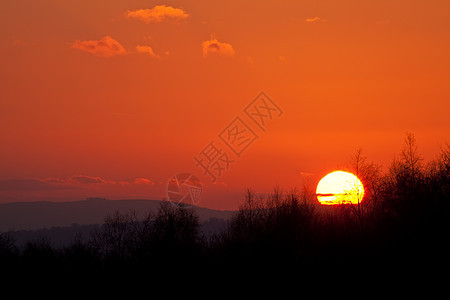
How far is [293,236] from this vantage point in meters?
42.4

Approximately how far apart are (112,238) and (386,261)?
37.2m

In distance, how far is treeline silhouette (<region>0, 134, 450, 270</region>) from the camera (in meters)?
33.2

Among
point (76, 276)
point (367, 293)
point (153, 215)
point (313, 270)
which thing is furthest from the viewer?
point (153, 215)

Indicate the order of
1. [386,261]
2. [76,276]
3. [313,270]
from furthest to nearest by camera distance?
[76,276] → [313,270] → [386,261]

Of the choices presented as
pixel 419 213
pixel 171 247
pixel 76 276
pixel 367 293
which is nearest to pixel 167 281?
pixel 171 247

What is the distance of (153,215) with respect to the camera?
59812mm

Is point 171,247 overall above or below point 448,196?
below

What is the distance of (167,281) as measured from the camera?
42.4 metres

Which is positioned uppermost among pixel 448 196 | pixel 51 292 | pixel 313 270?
pixel 448 196

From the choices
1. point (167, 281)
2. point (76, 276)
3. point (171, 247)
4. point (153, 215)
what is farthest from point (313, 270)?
point (153, 215)

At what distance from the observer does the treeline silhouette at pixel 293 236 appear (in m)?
33.2

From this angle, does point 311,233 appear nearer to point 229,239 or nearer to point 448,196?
point 229,239

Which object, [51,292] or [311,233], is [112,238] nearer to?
[51,292]

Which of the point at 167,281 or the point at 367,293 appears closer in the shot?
the point at 367,293
